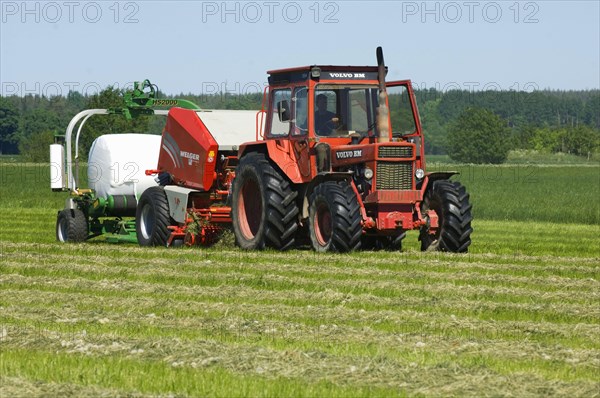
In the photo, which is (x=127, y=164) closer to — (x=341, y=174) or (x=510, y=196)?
(x=341, y=174)

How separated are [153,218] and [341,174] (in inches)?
192

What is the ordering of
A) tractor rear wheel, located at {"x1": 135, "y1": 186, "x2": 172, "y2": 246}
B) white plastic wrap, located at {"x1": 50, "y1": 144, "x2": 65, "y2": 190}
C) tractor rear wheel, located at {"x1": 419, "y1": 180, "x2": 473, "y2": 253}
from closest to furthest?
tractor rear wheel, located at {"x1": 419, "y1": 180, "x2": 473, "y2": 253} < tractor rear wheel, located at {"x1": 135, "y1": 186, "x2": 172, "y2": 246} < white plastic wrap, located at {"x1": 50, "y1": 144, "x2": 65, "y2": 190}

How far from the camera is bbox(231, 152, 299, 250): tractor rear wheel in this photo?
682 inches

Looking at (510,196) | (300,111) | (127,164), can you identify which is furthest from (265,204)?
(510,196)

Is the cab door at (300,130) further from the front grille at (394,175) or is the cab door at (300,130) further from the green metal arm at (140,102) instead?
the green metal arm at (140,102)

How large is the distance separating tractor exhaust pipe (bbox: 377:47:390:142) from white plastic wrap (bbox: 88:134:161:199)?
20.6ft

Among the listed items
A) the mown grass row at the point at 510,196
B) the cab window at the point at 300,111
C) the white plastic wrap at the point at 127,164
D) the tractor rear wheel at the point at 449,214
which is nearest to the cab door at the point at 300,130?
the cab window at the point at 300,111

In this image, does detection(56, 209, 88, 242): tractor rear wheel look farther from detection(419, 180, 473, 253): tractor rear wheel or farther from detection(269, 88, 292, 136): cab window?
detection(419, 180, 473, 253): tractor rear wheel

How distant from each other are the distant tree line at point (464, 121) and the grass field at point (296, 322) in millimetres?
51227

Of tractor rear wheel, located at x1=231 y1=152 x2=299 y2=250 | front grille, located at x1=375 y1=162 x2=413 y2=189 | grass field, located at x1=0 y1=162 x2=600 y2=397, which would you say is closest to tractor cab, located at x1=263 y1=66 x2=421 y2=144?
front grille, located at x1=375 y1=162 x2=413 y2=189

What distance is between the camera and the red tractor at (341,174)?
656 inches

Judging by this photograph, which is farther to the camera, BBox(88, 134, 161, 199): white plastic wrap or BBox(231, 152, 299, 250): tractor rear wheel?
BBox(88, 134, 161, 199): white plastic wrap

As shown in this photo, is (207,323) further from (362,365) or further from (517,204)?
(517,204)

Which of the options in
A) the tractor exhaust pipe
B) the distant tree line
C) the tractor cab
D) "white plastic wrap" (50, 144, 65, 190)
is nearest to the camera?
the tractor exhaust pipe
